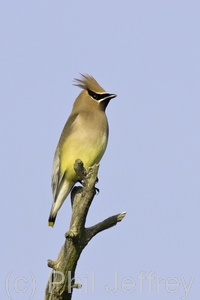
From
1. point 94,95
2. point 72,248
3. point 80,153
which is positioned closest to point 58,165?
point 80,153

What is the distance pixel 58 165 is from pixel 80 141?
0.48m

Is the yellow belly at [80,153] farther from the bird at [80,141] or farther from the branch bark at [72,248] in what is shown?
the branch bark at [72,248]

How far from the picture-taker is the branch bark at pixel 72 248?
6.33 metres

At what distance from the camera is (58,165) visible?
342 inches

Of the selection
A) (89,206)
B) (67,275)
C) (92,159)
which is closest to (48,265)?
(67,275)

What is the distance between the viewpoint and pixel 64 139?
8.70m

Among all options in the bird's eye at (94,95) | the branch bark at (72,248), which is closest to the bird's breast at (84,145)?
the bird's eye at (94,95)

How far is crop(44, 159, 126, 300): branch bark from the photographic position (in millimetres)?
6328

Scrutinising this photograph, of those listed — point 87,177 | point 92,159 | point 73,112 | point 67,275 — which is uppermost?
point 73,112

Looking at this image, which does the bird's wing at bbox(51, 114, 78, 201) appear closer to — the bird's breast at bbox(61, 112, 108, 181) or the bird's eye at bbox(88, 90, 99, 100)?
the bird's breast at bbox(61, 112, 108, 181)

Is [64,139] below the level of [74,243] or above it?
above

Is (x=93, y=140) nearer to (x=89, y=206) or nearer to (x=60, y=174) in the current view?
(x=60, y=174)

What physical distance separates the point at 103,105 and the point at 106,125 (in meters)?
0.32

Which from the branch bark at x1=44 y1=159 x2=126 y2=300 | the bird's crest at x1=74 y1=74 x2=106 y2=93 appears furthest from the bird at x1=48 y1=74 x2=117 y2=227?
the branch bark at x1=44 y1=159 x2=126 y2=300
